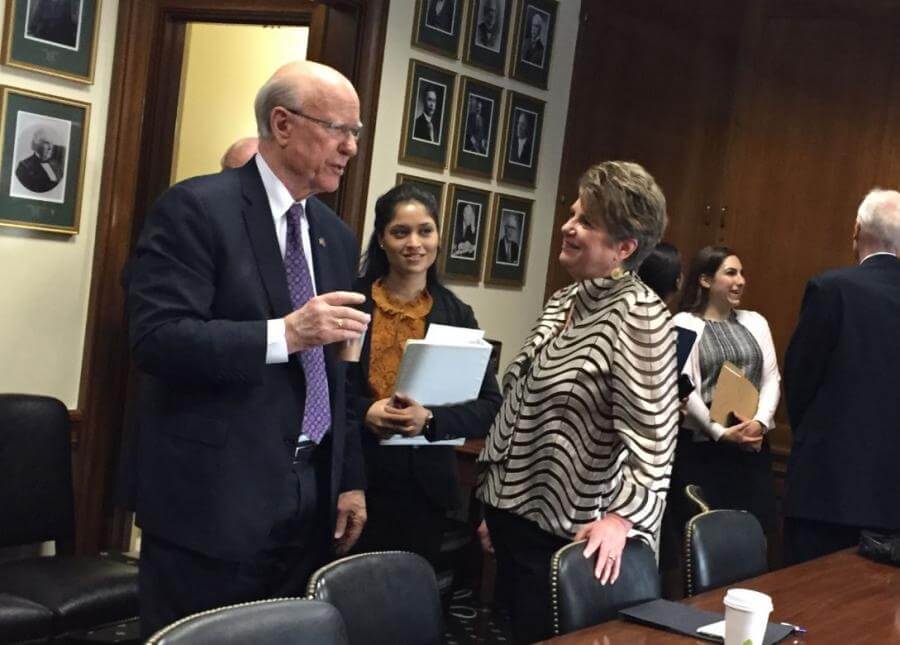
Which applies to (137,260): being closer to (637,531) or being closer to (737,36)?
(637,531)

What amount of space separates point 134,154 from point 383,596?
2.61 metres

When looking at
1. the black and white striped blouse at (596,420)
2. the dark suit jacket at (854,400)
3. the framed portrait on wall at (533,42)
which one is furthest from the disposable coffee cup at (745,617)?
the framed portrait on wall at (533,42)

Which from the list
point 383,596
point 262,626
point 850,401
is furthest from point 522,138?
point 262,626

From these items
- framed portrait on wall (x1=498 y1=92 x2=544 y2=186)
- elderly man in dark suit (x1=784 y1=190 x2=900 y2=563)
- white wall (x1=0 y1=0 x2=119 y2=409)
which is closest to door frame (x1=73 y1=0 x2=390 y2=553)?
white wall (x1=0 y1=0 x2=119 y2=409)

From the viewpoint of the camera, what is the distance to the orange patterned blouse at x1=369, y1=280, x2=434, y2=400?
3.67 m

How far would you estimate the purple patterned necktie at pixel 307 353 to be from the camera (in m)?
2.75

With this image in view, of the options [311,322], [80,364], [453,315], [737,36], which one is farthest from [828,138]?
[311,322]

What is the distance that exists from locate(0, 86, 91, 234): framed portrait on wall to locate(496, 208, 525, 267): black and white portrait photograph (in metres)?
2.18

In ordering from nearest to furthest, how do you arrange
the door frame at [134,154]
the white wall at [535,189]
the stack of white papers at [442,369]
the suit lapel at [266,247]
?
the suit lapel at [266,247]
the stack of white papers at [442,369]
the door frame at [134,154]
the white wall at [535,189]

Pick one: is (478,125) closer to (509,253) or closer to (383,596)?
(509,253)

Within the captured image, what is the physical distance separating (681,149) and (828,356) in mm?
2366

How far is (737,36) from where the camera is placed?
246 inches

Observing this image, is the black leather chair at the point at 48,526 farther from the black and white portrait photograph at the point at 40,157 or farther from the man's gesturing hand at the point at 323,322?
the man's gesturing hand at the point at 323,322

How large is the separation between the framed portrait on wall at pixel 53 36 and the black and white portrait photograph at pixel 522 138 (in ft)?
7.16
